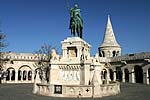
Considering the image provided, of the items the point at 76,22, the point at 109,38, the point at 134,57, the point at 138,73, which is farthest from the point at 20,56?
the point at 76,22

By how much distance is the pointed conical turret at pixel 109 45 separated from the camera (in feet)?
156

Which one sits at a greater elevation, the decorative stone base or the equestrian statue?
the equestrian statue

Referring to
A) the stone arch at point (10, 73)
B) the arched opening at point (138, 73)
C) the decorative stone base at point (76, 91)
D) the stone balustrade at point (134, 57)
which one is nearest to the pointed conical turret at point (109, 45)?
the stone balustrade at point (134, 57)

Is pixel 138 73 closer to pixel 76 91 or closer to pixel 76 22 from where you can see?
pixel 76 22

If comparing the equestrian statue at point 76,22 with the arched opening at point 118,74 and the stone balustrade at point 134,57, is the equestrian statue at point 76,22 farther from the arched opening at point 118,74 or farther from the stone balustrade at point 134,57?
the arched opening at point 118,74

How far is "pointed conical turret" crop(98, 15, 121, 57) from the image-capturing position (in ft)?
156

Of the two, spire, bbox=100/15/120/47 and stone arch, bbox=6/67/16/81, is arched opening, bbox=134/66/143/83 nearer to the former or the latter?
spire, bbox=100/15/120/47

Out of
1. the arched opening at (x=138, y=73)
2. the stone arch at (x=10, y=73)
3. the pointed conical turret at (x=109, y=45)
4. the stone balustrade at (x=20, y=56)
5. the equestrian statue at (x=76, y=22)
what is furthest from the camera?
the pointed conical turret at (x=109, y=45)

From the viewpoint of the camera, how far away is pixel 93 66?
15742mm

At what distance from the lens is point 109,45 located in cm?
4731

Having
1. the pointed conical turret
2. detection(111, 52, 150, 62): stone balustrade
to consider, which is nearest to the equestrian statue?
detection(111, 52, 150, 62): stone balustrade

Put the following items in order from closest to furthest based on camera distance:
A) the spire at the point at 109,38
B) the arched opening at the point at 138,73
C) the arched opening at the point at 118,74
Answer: the arched opening at the point at 138,73 → the arched opening at the point at 118,74 → the spire at the point at 109,38

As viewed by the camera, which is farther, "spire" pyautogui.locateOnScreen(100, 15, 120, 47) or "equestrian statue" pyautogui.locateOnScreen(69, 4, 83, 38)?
"spire" pyautogui.locateOnScreen(100, 15, 120, 47)

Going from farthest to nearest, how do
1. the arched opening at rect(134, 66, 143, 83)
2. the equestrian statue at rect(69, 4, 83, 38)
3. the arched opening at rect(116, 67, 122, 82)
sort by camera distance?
the arched opening at rect(116, 67, 122, 82), the arched opening at rect(134, 66, 143, 83), the equestrian statue at rect(69, 4, 83, 38)
